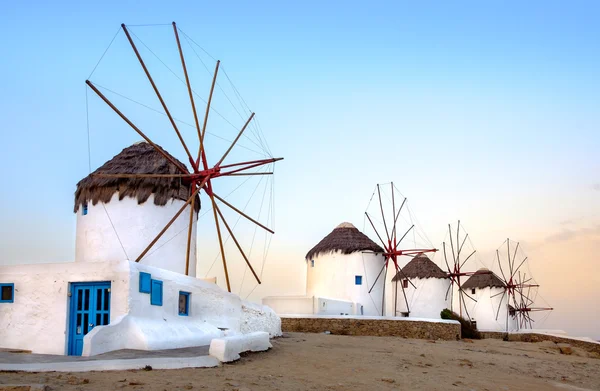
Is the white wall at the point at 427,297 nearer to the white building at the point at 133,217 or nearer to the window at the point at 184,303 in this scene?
the white building at the point at 133,217

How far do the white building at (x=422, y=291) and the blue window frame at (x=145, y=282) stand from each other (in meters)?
23.9

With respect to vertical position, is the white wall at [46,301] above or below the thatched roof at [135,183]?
below

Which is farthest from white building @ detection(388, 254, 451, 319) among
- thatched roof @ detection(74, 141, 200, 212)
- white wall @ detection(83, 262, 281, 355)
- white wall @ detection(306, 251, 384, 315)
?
thatched roof @ detection(74, 141, 200, 212)

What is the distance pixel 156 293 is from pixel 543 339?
891 inches

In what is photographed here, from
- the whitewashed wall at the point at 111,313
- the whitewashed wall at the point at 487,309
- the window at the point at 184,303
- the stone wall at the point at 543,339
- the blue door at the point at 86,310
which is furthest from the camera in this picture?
the whitewashed wall at the point at 487,309

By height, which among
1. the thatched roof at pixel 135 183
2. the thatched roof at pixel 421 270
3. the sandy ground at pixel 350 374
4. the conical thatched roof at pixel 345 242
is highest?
the thatched roof at pixel 135 183

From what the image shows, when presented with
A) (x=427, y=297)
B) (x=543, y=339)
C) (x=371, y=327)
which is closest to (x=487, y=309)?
(x=427, y=297)

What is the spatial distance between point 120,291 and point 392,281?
27251 mm

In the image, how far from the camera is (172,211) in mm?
19484

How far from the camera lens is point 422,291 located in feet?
121

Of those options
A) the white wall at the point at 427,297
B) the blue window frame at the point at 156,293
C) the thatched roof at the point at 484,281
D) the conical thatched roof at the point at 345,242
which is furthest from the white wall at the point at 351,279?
the blue window frame at the point at 156,293

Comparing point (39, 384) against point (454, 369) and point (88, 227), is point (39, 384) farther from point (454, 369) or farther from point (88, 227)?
point (88, 227)

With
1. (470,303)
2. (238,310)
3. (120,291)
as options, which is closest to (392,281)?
(470,303)

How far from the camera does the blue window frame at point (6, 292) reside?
14188mm
